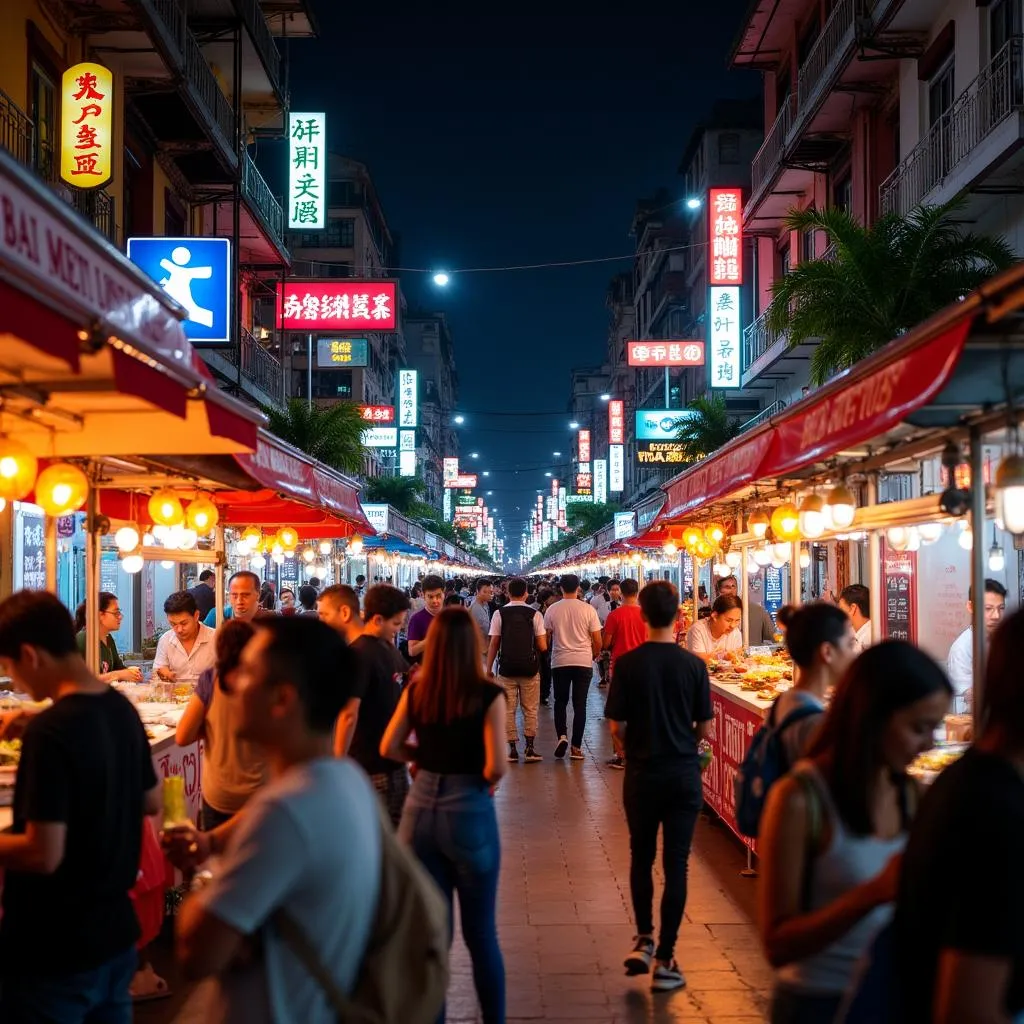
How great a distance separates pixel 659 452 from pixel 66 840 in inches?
1300

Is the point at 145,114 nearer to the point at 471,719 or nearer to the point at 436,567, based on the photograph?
the point at 471,719

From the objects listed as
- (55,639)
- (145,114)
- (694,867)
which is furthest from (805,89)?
(55,639)

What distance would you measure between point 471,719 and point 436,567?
49.2 metres

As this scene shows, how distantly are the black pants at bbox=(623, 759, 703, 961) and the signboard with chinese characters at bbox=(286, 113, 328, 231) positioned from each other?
22.8 m

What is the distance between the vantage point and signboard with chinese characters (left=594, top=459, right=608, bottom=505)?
7844 centimetres

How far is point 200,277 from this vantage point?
61.6 ft

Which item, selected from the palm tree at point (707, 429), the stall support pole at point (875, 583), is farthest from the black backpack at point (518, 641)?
the palm tree at point (707, 429)

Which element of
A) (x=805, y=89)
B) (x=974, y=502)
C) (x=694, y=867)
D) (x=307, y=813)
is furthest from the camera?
(x=805, y=89)

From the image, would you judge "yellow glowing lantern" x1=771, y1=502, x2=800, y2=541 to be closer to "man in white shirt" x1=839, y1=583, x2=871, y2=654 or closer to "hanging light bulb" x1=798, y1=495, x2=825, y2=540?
"hanging light bulb" x1=798, y1=495, x2=825, y2=540

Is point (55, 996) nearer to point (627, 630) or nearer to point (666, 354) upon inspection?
point (627, 630)

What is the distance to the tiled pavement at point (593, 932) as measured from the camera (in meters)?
6.04

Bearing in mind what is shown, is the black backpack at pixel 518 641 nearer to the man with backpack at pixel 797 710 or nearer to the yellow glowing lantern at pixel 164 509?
the yellow glowing lantern at pixel 164 509

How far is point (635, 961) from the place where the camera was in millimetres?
6492

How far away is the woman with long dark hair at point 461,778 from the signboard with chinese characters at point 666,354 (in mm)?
31411
